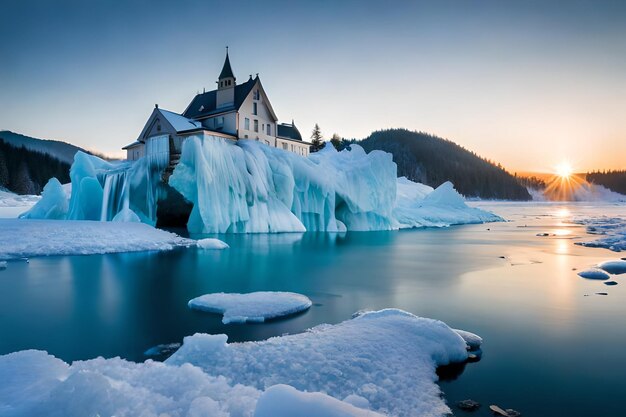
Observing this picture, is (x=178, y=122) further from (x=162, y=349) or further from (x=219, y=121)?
(x=162, y=349)

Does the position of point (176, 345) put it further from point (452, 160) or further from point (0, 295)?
point (452, 160)

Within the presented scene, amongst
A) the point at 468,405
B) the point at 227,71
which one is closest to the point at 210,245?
the point at 468,405

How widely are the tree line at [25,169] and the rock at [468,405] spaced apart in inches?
3438

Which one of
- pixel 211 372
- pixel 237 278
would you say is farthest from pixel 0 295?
pixel 211 372

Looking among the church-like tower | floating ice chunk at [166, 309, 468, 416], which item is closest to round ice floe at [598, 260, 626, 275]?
floating ice chunk at [166, 309, 468, 416]

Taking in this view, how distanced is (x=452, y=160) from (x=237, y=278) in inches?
A: 5225

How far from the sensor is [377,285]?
35.6ft

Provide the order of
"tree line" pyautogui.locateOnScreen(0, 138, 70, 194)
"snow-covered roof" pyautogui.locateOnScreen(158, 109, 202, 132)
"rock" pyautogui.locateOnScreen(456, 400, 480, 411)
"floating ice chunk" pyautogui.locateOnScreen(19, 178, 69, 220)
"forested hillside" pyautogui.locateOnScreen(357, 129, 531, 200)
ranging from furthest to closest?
"forested hillside" pyautogui.locateOnScreen(357, 129, 531, 200), "tree line" pyautogui.locateOnScreen(0, 138, 70, 194), "floating ice chunk" pyautogui.locateOnScreen(19, 178, 69, 220), "snow-covered roof" pyautogui.locateOnScreen(158, 109, 202, 132), "rock" pyautogui.locateOnScreen(456, 400, 480, 411)

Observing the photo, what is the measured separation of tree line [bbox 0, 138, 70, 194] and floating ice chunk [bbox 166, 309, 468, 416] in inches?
3357

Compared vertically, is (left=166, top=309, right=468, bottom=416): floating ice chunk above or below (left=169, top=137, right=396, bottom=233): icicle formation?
below

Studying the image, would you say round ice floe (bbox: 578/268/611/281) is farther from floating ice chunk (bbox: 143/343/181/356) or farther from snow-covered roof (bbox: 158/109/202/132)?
snow-covered roof (bbox: 158/109/202/132)

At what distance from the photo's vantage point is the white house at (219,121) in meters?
27.9

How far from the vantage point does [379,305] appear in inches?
333

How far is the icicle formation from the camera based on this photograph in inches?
936
